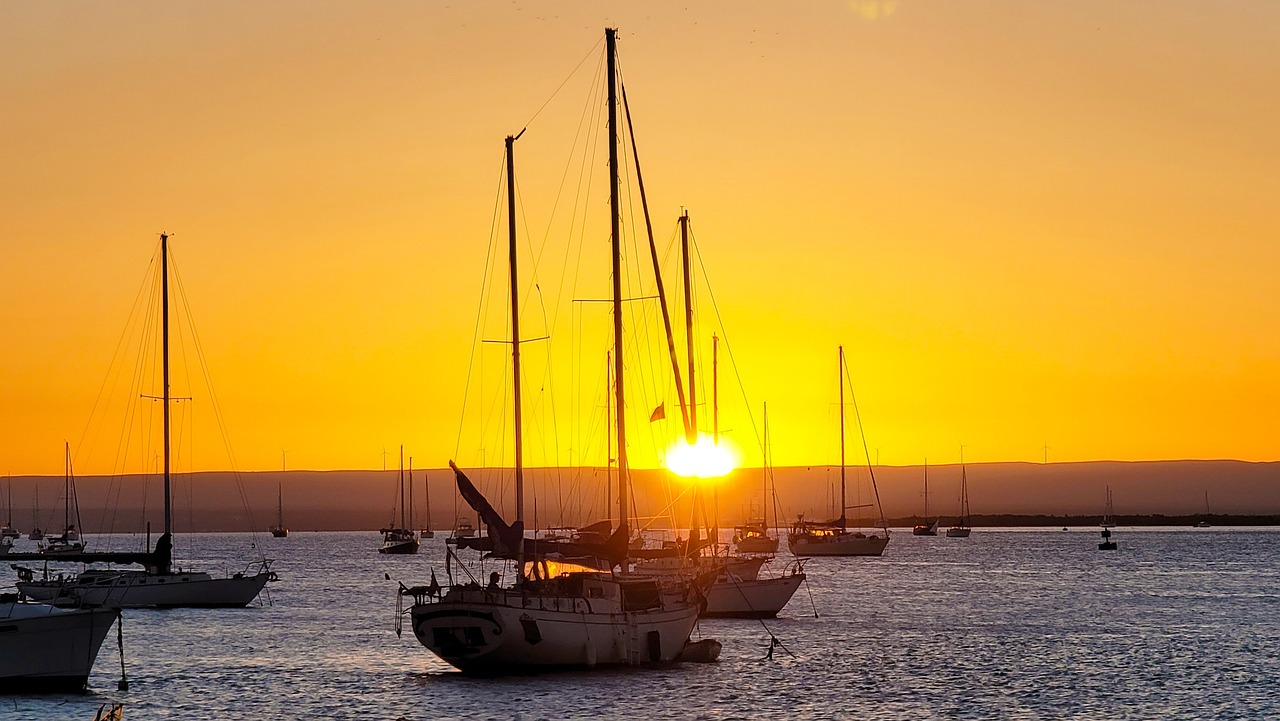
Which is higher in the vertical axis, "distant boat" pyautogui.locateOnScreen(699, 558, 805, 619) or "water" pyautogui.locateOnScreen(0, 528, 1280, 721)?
"distant boat" pyautogui.locateOnScreen(699, 558, 805, 619)

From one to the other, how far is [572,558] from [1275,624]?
4407 cm

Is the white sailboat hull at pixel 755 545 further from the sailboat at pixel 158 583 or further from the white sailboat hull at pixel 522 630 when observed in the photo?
the white sailboat hull at pixel 522 630

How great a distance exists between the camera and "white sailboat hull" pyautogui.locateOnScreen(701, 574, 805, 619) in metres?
75.4

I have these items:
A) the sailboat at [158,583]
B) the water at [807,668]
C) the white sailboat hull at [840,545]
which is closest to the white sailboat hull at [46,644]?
the water at [807,668]

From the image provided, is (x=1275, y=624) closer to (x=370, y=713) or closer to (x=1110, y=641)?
(x=1110, y=641)

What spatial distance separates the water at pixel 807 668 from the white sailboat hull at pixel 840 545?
170 ft

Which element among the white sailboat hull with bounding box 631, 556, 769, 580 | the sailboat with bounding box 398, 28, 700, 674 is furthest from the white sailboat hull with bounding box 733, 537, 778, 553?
the sailboat with bounding box 398, 28, 700, 674

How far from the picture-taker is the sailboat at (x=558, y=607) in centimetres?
4788

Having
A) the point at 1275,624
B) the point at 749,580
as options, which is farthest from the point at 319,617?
the point at 1275,624

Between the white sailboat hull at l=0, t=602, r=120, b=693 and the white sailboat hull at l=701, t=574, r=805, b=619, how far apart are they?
35772 mm

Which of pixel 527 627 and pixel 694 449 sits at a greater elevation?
pixel 694 449

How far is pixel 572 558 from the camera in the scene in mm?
50344

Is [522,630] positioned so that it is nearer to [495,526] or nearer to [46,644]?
[495,526]

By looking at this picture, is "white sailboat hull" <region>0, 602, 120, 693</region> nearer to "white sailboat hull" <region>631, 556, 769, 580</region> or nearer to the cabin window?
the cabin window
